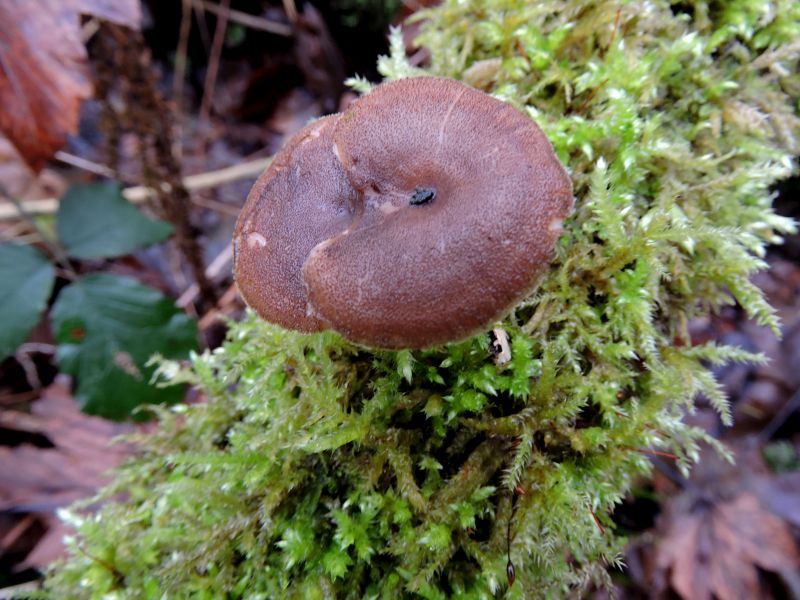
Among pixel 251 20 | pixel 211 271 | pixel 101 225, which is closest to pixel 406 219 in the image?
pixel 101 225

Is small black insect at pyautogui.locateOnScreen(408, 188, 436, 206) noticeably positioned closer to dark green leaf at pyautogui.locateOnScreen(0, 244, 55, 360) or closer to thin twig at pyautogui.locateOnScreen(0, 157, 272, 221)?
dark green leaf at pyautogui.locateOnScreen(0, 244, 55, 360)

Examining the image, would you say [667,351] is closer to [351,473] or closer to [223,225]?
[351,473]

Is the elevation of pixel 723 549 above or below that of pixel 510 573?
below

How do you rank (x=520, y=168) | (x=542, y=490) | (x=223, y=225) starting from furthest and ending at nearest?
(x=223, y=225) → (x=542, y=490) → (x=520, y=168)

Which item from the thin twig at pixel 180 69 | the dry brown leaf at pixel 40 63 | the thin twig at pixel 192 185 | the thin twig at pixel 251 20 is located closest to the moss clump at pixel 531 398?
the dry brown leaf at pixel 40 63

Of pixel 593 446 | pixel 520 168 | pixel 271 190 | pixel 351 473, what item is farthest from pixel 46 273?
pixel 593 446

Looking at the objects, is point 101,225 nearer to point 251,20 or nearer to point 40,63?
point 40,63
